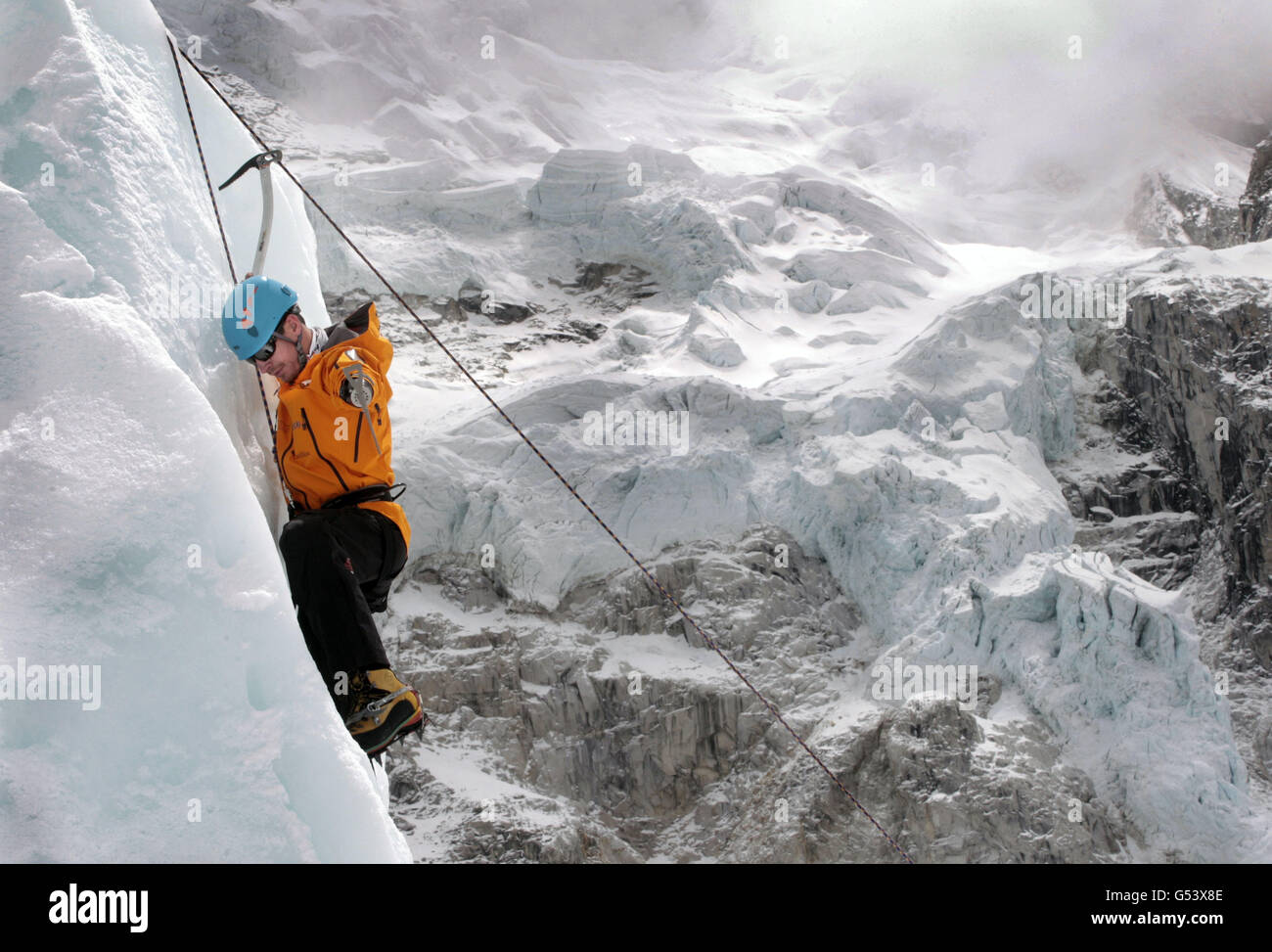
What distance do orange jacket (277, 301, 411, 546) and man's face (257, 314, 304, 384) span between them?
37 millimetres

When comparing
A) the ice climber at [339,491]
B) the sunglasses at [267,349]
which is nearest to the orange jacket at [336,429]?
the ice climber at [339,491]

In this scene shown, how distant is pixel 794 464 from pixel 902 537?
3294 millimetres

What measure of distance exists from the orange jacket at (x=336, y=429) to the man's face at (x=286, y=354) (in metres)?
0.04

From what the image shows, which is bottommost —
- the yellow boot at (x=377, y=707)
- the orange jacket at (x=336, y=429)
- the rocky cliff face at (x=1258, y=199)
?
the yellow boot at (x=377, y=707)

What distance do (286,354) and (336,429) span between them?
1.11 ft

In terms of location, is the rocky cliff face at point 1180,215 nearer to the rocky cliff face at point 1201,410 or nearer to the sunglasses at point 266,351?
the rocky cliff face at point 1201,410

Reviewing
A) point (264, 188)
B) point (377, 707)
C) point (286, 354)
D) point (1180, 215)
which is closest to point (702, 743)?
point (264, 188)

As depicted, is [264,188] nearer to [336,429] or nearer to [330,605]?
[336,429]

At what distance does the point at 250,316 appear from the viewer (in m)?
3.12

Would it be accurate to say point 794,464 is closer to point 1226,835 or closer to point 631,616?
point 631,616

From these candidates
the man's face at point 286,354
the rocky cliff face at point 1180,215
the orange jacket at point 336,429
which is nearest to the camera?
the orange jacket at point 336,429

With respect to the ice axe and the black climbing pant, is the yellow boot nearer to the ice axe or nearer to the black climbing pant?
the black climbing pant

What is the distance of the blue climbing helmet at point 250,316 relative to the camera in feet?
10.2
